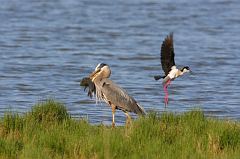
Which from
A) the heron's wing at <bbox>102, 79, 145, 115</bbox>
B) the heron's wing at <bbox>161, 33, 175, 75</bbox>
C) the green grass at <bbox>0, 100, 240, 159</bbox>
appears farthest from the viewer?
the heron's wing at <bbox>161, 33, 175, 75</bbox>

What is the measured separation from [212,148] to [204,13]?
20.4 m

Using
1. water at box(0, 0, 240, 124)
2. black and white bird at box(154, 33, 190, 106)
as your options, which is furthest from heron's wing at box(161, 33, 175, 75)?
water at box(0, 0, 240, 124)

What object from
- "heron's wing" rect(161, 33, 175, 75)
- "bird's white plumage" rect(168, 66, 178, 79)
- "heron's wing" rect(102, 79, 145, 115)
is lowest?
"heron's wing" rect(102, 79, 145, 115)

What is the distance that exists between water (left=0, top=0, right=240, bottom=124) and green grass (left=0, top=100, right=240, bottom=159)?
2080mm

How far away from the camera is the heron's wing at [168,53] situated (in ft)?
37.4

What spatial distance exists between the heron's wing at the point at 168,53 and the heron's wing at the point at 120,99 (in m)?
1.29

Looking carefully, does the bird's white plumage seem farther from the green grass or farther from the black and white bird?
the green grass

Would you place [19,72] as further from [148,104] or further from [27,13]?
[27,13]

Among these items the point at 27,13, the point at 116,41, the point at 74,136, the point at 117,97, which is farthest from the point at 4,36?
the point at 74,136

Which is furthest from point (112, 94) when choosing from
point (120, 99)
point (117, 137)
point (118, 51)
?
point (118, 51)

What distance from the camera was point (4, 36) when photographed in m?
22.5

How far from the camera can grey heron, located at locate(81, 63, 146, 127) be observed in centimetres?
1035

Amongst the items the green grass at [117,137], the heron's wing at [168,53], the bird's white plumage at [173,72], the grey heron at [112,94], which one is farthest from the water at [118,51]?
the green grass at [117,137]

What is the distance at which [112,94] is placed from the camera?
1045cm
